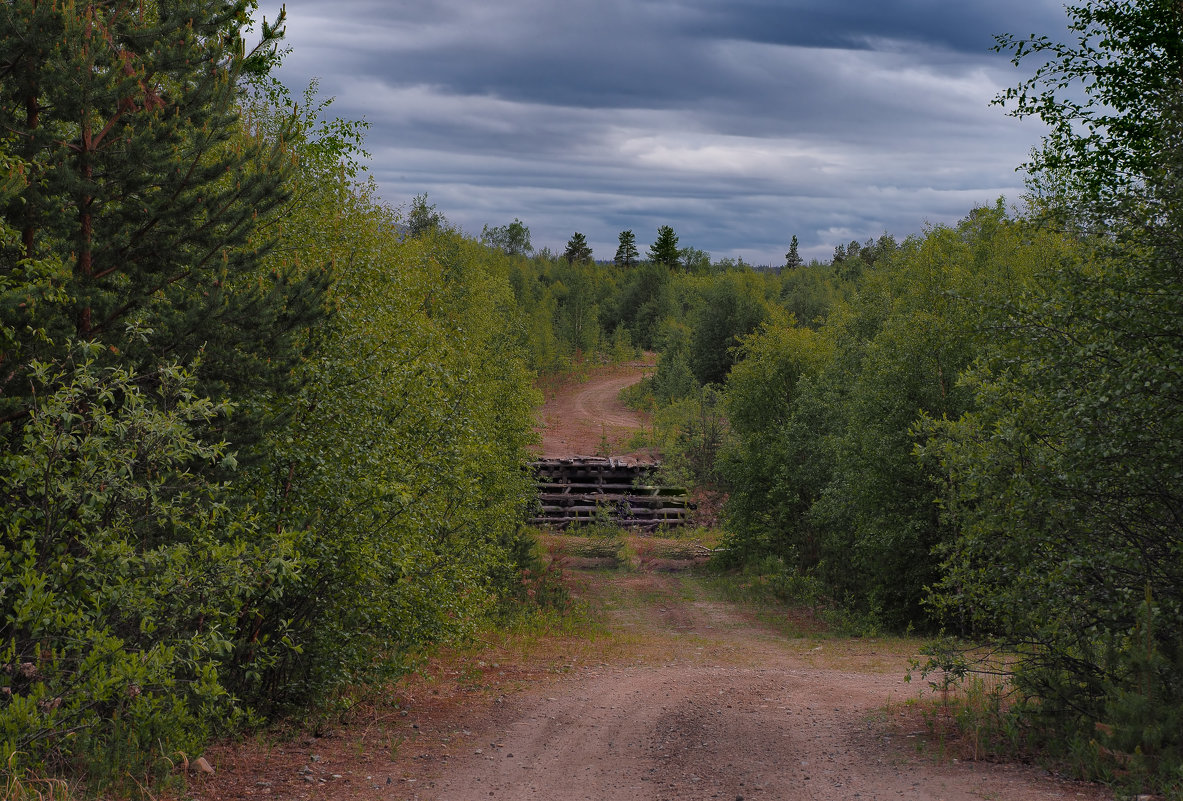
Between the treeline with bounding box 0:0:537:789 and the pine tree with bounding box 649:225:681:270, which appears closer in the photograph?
the treeline with bounding box 0:0:537:789

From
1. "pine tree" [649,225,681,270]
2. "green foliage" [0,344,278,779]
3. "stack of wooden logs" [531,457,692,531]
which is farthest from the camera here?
"pine tree" [649,225,681,270]

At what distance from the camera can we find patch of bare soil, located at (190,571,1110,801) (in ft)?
30.5

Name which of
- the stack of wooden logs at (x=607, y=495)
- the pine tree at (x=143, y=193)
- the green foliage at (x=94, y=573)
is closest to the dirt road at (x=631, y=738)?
the green foliage at (x=94, y=573)

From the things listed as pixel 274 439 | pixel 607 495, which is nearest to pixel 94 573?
pixel 274 439

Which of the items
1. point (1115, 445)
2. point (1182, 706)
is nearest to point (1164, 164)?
point (1115, 445)

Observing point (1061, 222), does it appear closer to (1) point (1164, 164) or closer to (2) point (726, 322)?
(1) point (1164, 164)

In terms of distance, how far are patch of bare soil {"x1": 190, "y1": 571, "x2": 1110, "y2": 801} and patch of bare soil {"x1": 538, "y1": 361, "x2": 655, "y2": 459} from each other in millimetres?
25179

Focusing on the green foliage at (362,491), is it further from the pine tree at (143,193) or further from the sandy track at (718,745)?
the sandy track at (718,745)

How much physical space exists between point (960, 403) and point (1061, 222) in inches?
481

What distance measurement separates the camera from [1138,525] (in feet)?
29.8

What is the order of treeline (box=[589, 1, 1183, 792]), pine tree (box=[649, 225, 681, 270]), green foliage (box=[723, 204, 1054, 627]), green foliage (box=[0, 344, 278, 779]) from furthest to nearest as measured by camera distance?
pine tree (box=[649, 225, 681, 270])
green foliage (box=[723, 204, 1054, 627])
treeline (box=[589, 1, 1183, 792])
green foliage (box=[0, 344, 278, 779])

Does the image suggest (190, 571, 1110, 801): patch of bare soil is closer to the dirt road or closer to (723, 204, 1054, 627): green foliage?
the dirt road

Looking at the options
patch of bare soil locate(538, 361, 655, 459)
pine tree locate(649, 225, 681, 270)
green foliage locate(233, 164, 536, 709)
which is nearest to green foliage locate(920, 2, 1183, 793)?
green foliage locate(233, 164, 536, 709)

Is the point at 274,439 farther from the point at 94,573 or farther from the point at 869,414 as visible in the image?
the point at 869,414
